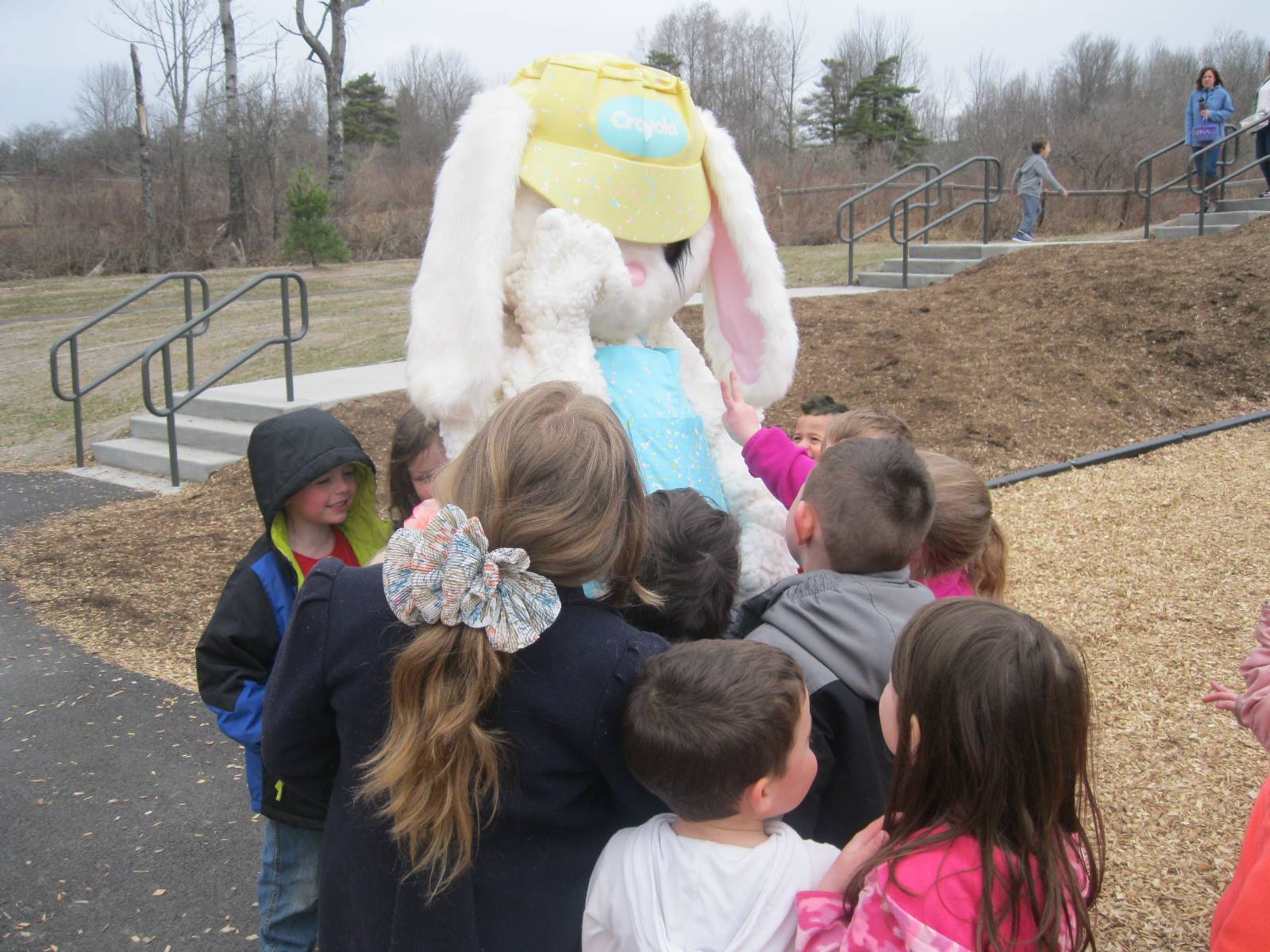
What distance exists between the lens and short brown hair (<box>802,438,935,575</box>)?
1.92 meters

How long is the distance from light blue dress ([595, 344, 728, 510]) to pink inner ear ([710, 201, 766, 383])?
0.32 m

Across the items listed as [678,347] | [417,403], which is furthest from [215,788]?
[678,347]

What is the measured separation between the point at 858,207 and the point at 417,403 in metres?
20.3

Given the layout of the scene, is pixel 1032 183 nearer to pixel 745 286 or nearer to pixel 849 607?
pixel 745 286

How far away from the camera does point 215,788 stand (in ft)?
11.9

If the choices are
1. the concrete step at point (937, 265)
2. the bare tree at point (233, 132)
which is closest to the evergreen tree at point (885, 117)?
the bare tree at point (233, 132)

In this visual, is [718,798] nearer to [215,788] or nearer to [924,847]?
[924,847]

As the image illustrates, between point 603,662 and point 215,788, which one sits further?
point 215,788

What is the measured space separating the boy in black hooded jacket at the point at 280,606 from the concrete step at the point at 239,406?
590 cm

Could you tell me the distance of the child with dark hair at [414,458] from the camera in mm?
2723

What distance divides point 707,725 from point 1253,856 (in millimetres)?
924

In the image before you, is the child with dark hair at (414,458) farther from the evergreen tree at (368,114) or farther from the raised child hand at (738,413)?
the evergreen tree at (368,114)

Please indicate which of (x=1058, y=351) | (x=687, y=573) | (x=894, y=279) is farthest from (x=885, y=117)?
(x=687, y=573)

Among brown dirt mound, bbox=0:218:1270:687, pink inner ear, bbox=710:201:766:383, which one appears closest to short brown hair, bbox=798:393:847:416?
pink inner ear, bbox=710:201:766:383
